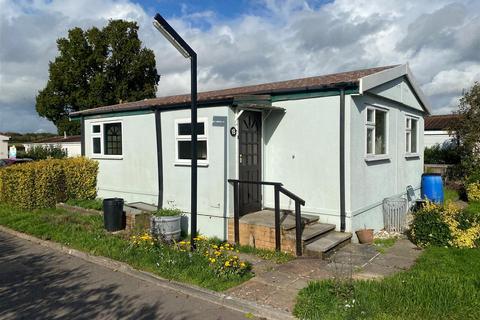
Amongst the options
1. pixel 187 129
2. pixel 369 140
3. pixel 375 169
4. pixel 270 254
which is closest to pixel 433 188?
pixel 375 169

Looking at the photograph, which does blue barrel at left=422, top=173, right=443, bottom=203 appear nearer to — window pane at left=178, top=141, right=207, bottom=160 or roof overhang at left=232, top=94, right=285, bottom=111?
roof overhang at left=232, top=94, right=285, bottom=111

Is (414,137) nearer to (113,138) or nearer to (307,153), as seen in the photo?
(307,153)

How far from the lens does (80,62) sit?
1421 inches

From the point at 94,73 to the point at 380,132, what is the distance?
33.0 m

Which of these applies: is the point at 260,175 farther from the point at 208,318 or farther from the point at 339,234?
the point at 208,318

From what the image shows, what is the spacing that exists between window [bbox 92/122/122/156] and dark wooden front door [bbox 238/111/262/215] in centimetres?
445

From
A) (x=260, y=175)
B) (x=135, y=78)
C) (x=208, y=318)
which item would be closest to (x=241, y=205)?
(x=260, y=175)

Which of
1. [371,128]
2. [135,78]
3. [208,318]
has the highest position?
[135,78]

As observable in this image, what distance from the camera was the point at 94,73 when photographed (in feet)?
121

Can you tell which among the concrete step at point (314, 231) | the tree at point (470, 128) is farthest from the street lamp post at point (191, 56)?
the tree at point (470, 128)

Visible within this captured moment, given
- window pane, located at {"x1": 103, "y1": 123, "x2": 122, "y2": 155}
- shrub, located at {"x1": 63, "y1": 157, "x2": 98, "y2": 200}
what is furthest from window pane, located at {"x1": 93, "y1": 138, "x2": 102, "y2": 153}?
window pane, located at {"x1": 103, "y1": 123, "x2": 122, "y2": 155}

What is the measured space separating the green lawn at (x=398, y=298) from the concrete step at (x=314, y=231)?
5.79 ft

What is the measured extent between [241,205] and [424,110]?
853cm

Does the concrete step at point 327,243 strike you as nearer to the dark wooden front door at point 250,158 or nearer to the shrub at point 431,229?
the shrub at point 431,229
